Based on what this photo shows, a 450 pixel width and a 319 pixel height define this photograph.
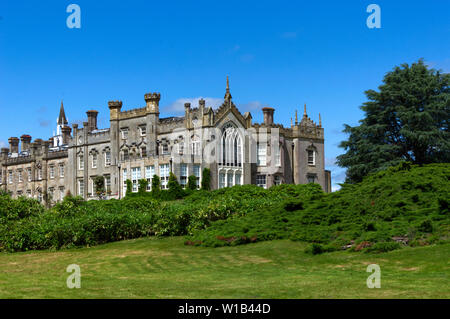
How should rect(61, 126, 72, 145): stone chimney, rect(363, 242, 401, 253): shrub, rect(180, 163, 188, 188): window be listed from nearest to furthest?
rect(363, 242, 401, 253): shrub, rect(180, 163, 188, 188): window, rect(61, 126, 72, 145): stone chimney

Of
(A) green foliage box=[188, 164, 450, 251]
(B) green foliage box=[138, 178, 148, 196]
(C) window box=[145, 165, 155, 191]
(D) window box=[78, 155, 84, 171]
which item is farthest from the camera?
(D) window box=[78, 155, 84, 171]

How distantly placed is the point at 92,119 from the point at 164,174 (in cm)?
1872

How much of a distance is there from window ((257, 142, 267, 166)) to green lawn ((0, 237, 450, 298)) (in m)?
32.4

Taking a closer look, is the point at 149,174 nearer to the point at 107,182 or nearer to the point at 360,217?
the point at 107,182

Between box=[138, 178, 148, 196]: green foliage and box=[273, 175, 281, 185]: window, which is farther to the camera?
box=[273, 175, 281, 185]: window

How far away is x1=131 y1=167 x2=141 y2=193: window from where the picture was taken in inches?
2405

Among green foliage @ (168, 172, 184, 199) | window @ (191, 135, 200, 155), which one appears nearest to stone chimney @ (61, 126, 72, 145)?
window @ (191, 135, 200, 155)

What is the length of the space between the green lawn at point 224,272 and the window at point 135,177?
96.2 feet

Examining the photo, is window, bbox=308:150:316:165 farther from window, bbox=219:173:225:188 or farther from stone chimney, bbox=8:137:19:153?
stone chimney, bbox=8:137:19:153

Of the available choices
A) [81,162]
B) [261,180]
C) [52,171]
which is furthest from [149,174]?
[52,171]

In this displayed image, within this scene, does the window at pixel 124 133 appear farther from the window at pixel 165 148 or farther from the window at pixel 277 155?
the window at pixel 277 155

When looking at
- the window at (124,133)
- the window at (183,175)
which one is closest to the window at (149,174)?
the window at (183,175)

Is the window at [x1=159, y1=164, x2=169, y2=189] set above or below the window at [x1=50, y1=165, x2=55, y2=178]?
below
